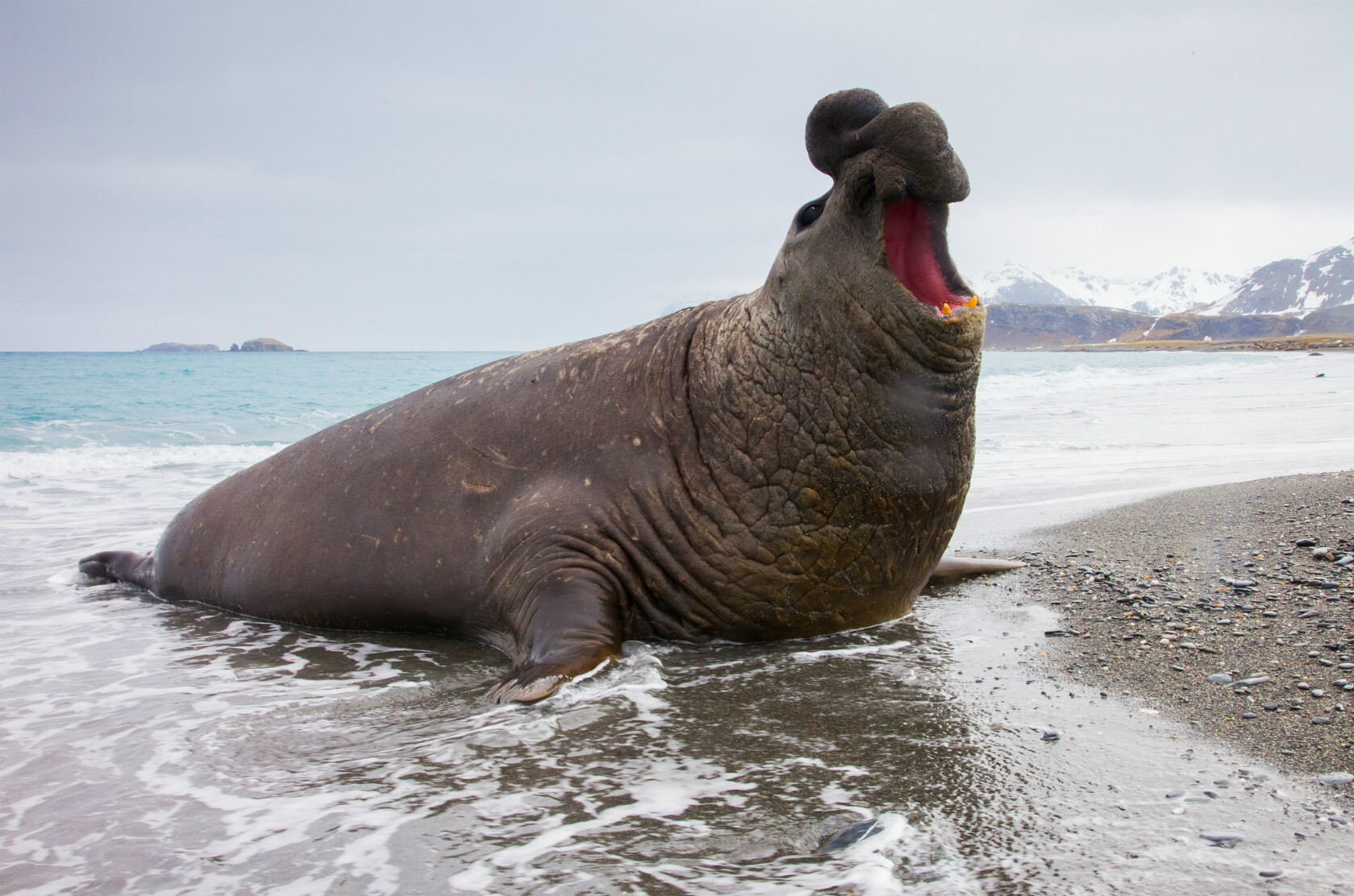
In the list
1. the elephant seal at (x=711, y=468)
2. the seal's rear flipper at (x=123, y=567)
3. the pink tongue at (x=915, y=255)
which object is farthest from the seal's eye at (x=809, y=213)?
the seal's rear flipper at (x=123, y=567)

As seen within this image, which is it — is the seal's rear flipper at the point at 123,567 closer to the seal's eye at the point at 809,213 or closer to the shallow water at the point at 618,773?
the shallow water at the point at 618,773

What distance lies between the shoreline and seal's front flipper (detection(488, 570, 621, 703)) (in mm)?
1631

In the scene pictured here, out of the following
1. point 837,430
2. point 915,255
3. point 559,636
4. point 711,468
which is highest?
point 915,255

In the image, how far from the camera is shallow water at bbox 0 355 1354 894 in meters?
2.12

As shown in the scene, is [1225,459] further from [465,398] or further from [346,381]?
[346,381]

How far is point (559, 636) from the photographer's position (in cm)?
364

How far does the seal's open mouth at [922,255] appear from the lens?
3604mm

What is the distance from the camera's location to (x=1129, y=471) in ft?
29.0

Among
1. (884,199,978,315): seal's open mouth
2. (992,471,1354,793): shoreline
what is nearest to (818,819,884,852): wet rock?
(992,471,1354,793): shoreline

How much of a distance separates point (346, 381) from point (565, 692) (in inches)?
1677

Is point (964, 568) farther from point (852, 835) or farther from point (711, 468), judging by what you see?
point (852, 835)

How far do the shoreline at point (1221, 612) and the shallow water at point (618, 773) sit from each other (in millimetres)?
168

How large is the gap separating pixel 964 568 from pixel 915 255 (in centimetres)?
201

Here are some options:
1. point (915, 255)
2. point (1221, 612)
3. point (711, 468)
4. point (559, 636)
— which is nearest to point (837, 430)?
point (711, 468)
